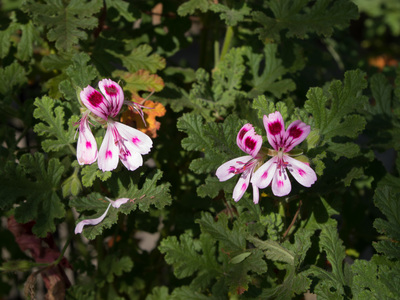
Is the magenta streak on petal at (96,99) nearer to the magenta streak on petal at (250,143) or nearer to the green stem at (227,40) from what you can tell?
the magenta streak on petal at (250,143)

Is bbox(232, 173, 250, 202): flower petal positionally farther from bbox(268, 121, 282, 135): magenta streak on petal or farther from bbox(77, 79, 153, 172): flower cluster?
bbox(77, 79, 153, 172): flower cluster

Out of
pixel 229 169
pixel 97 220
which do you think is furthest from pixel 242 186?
pixel 97 220

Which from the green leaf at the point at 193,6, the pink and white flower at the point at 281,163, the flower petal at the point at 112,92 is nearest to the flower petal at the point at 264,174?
the pink and white flower at the point at 281,163

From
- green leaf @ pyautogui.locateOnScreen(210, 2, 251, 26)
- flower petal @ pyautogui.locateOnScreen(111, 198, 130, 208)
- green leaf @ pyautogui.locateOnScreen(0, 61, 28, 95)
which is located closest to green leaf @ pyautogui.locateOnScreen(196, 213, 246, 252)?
flower petal @ pyautogui.locateOnScreen(111, 198, 130, 208)

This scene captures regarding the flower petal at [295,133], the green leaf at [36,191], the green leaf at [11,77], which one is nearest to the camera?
the flower petal at [295,133]

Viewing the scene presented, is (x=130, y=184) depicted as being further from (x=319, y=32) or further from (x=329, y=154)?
(x=319, y=32)

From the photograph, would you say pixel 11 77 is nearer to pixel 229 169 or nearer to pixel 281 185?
pixel 229 169
